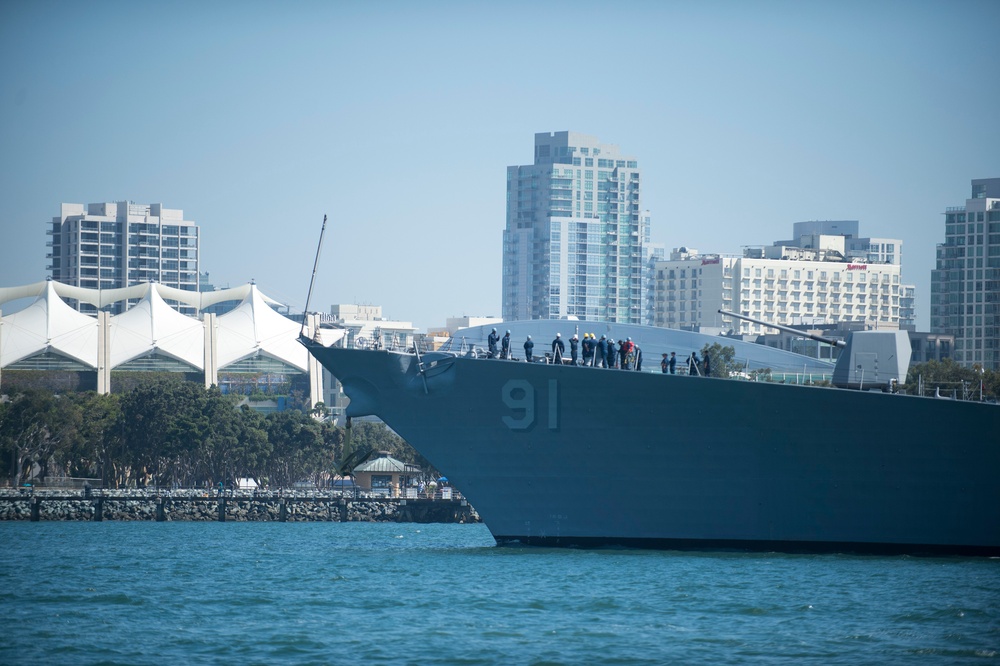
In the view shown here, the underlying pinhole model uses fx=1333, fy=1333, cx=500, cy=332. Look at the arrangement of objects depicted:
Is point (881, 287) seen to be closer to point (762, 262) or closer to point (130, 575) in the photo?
point (762, 262)

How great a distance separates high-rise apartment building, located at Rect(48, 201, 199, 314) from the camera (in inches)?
6319

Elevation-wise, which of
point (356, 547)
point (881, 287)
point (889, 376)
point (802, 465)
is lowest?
point (356, 547)

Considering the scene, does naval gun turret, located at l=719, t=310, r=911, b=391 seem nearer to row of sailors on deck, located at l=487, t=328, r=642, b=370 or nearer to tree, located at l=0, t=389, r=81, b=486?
row of sailors on deck, located at l=487, t=328, r=642, b=370

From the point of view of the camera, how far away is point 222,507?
55.9 meters

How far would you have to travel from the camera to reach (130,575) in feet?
90.4

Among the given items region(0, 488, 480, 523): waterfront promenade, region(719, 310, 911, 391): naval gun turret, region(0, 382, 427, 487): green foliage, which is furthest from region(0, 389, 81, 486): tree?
region(719, 310, 911, 391): naval gun turret

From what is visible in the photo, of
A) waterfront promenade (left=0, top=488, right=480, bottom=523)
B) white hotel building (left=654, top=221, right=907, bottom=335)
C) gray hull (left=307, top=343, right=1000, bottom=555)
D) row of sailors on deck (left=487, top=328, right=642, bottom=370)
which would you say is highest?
white hotel building (left=654, top=221, right=907, bottom=335)

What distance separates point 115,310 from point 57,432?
84209 mm

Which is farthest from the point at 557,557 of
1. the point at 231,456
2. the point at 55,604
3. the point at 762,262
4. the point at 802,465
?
the point at 762,262

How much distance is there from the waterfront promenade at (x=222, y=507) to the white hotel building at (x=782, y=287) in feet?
255

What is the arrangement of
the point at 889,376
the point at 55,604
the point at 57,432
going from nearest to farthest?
the point at 55,604, the point at 889,376, the point at 57,432

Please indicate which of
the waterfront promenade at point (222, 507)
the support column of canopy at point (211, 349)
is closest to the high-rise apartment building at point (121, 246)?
the support column of canopy at point (211, 349)

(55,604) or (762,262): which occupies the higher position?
(762,262)

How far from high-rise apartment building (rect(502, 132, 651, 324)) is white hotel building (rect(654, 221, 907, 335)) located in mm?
13970
